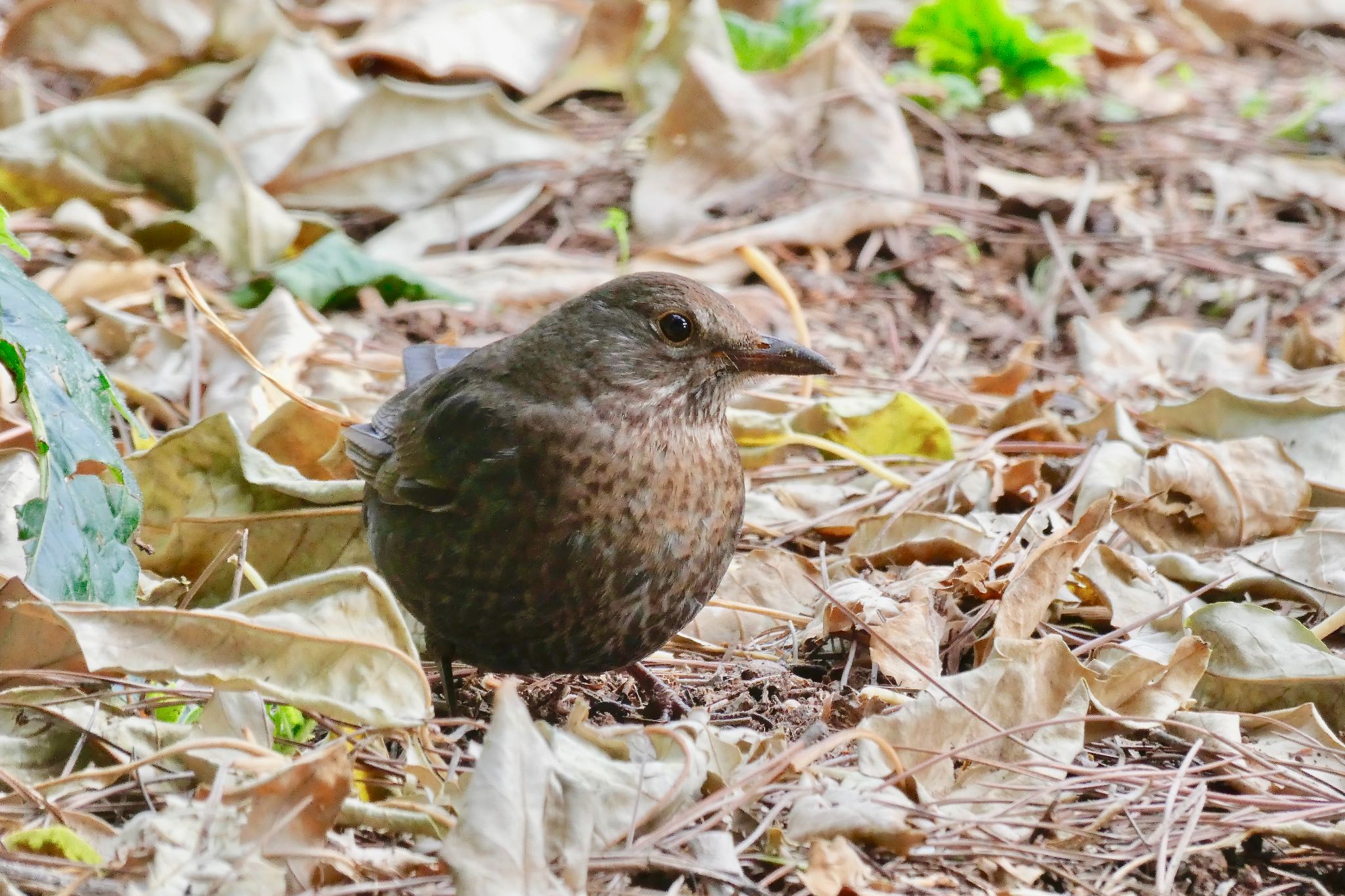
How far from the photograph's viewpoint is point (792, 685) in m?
3.49

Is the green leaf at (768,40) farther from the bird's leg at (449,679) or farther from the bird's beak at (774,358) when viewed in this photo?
the bird's leg at (449,679)

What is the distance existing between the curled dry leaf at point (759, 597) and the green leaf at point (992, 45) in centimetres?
434

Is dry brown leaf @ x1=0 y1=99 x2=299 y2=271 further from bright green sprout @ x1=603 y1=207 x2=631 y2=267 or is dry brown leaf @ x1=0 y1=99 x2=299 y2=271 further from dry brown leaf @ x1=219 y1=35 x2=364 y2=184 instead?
bright green sprout @ x1=603 y1=207 x2=631 y2=267

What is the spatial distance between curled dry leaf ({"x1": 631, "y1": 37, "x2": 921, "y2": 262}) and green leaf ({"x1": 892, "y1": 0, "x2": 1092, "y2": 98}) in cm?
102

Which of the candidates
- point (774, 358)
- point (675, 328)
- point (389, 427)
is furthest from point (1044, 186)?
point (389, 427)

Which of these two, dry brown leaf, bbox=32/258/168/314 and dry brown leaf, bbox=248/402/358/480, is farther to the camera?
dry brown leaf, bbox=32/258/168/314

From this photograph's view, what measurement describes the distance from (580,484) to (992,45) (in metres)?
5.14

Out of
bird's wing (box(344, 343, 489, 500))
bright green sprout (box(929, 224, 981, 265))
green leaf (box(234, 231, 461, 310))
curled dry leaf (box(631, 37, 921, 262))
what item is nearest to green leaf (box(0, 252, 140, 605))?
bird's wing (box(344, 343, 489, 500))

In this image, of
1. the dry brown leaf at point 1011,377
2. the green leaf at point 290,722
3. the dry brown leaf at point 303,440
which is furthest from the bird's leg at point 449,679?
the dry brown leaf at point 1011,377

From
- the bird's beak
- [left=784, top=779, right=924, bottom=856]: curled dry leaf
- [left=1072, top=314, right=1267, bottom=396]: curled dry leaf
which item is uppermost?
the bird's beak

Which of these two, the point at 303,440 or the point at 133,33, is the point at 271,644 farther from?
the point at 133,33

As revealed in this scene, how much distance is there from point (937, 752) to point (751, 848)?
0.46 metres

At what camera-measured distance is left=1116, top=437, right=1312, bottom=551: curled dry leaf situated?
160 inches

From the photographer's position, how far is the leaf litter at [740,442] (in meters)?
2.65
